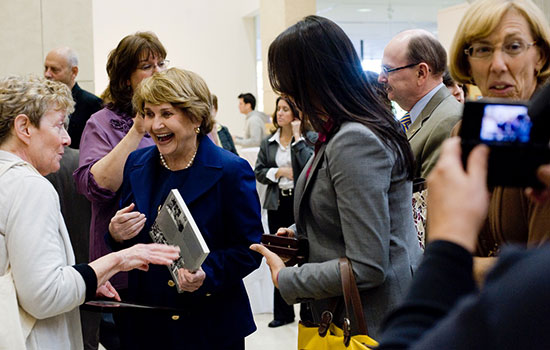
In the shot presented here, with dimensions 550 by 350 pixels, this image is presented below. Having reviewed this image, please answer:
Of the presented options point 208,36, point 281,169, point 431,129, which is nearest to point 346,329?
point 431,129

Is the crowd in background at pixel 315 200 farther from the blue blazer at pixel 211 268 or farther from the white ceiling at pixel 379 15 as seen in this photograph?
the white ceiling at pixel 379 15

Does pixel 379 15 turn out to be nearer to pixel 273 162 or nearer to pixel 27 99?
pixel 273 162

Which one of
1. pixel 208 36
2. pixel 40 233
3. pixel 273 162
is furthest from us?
pixel 208 36

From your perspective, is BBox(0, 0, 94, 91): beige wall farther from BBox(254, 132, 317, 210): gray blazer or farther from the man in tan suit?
the man in tan suit

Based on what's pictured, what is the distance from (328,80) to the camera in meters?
1.94

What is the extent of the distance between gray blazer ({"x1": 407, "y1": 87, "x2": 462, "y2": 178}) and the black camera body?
1841mm

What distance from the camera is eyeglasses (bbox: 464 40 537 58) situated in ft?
5.62

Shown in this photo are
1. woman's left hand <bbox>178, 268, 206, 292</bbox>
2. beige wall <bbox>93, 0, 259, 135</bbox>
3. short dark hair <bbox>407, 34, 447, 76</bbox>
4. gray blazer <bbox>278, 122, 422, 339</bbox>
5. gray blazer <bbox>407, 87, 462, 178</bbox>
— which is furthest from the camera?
beige wall <bbox>93, 0, 259, 135</bbox>

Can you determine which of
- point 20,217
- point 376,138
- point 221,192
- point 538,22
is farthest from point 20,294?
point 538,22

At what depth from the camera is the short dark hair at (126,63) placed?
10.3 ft

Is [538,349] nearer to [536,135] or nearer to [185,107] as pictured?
[536,135]

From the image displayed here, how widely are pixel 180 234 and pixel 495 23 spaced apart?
1195 millimetres

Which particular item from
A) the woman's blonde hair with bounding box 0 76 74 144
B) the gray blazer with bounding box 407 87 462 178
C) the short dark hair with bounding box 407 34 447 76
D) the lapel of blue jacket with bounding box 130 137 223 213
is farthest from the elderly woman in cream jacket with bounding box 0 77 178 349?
the short dark hair with bounding box 407 34 447 76

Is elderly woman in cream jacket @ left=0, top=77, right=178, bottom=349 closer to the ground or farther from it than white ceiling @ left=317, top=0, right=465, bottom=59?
closer to the ground
